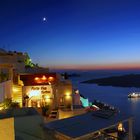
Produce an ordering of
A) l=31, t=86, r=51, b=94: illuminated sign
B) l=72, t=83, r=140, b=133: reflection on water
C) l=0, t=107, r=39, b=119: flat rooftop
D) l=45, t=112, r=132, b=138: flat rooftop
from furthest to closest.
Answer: l=72, t=83, r=140, b=133: reflection on water, l=31, t=86, r=51, b=94: illuminated sign, l=0, t=107, r=39, b=119: flat rooftop, l=45, t=112, r=132, b=138: flat rooftop

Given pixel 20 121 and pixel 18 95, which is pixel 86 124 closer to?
pixel 20 121

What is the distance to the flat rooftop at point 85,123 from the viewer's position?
5.10m

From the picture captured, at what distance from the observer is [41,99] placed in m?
15.3

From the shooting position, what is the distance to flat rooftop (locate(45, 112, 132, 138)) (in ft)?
16.7

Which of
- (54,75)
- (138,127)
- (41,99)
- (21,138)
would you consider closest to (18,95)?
(41,99)

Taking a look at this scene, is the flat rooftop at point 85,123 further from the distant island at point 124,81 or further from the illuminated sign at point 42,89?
the distant island at point 124,81

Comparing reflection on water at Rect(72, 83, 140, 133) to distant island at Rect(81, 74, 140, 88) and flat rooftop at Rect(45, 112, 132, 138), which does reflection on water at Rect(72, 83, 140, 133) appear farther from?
distant island at Rect(81, 74, 140, 88)

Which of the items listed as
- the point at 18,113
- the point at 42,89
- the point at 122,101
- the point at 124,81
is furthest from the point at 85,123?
the point at 124,81

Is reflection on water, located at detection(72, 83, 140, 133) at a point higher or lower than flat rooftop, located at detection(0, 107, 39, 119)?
lower

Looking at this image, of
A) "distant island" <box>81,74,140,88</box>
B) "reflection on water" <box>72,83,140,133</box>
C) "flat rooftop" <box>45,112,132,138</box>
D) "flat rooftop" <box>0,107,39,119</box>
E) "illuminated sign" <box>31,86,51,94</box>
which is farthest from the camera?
"distant island" <box>81,74,140,88</box>

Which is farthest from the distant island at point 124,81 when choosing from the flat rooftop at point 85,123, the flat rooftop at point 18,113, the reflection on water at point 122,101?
the flat rooftop at point 18,113

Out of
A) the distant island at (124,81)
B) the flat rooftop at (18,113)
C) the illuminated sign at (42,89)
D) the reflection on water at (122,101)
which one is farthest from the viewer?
the distant island at (124,81)

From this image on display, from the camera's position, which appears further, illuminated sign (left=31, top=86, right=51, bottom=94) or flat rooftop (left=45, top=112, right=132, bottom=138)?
illuminated sign (left=31, top=86, right=51, bottom=94)

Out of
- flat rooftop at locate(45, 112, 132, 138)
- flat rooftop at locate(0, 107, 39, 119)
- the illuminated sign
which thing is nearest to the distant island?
the illuminated sign
